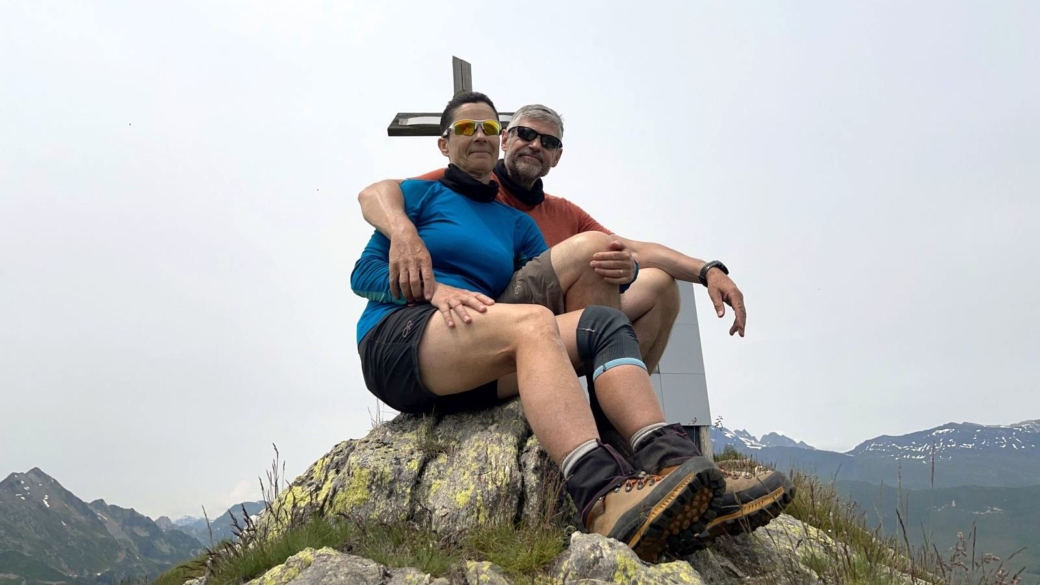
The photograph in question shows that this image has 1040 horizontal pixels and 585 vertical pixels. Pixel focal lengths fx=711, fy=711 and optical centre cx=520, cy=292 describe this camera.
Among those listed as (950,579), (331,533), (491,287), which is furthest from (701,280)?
(331,533)

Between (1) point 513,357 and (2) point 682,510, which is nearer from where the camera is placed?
(2) point 682,510

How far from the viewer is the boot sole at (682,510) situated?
263cm

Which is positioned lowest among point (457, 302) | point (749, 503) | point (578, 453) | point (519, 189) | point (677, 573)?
point (677, 573)

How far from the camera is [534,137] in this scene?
4730 mm

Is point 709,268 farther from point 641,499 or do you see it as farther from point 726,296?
point 641,499

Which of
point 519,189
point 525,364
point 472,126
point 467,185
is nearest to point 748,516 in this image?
point 525,364

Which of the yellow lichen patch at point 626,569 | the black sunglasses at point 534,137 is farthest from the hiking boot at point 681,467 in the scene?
the black sunglasses at point 534,137

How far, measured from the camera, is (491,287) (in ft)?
13.3

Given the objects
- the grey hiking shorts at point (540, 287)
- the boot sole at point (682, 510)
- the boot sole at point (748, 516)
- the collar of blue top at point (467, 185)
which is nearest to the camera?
the boot sole at point (682, 510)

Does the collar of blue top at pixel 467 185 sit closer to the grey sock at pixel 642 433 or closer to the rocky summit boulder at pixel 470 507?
the rocky summit boulder at pixel 470 507

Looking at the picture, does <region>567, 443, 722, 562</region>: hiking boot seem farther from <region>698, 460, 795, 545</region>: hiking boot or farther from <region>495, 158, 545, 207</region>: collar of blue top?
<region>495, 158, 545, 207</region>: collar of blue top

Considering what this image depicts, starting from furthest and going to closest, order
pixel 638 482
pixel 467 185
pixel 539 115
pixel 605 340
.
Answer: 1. pixel 539 115
2. pixel 467 185
3. pixel 605 340
4. pixel 638 482

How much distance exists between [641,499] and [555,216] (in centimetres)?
282

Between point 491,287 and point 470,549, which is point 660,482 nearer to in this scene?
point 470,549
